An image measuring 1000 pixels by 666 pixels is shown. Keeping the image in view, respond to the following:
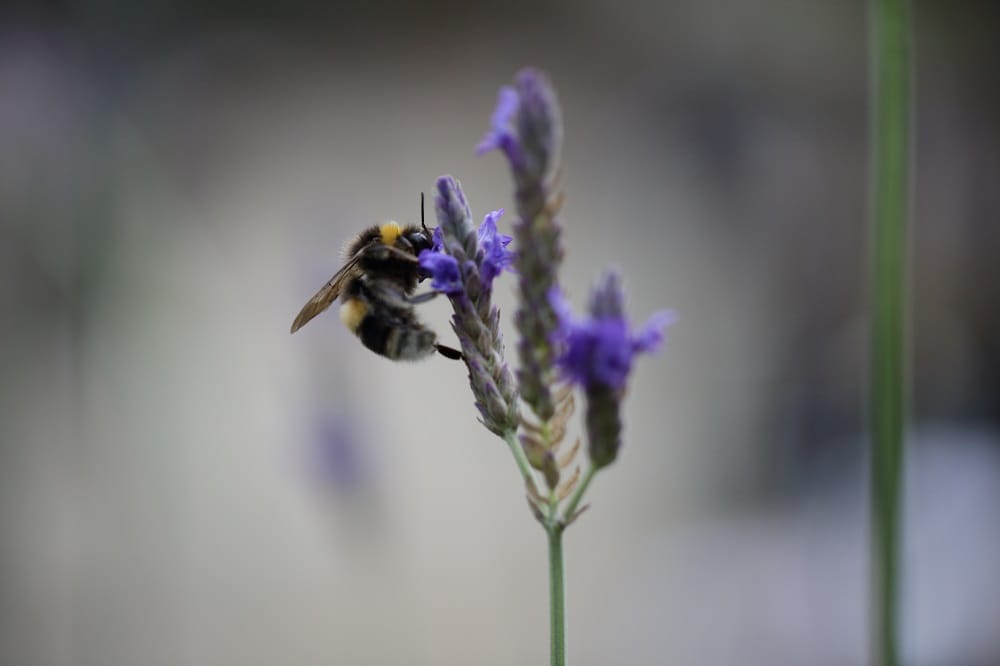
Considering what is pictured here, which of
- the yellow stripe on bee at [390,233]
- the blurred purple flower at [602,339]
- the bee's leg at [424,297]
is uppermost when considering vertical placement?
the yellow stripe on bee at [390,233]

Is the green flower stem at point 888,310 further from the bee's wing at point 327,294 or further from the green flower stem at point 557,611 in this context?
the bee's wing at point 327,294

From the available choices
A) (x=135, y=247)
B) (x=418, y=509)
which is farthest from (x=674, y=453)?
(x=135, y=247)

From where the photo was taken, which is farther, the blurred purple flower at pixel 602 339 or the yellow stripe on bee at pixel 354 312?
the yellow stripe on bee at pixel 354 312

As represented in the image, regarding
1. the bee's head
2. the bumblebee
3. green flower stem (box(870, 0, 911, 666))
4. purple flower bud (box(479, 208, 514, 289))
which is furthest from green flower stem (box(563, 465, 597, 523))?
the bee's head

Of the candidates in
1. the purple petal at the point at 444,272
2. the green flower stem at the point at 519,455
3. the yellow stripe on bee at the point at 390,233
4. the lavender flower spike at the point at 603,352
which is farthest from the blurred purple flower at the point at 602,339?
the yellow stripe on bee at the point at 390,233

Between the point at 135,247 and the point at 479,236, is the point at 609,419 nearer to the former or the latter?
the point at 479,236

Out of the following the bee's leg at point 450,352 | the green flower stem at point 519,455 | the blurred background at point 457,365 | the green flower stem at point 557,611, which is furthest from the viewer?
the blurred background at point 457,365
